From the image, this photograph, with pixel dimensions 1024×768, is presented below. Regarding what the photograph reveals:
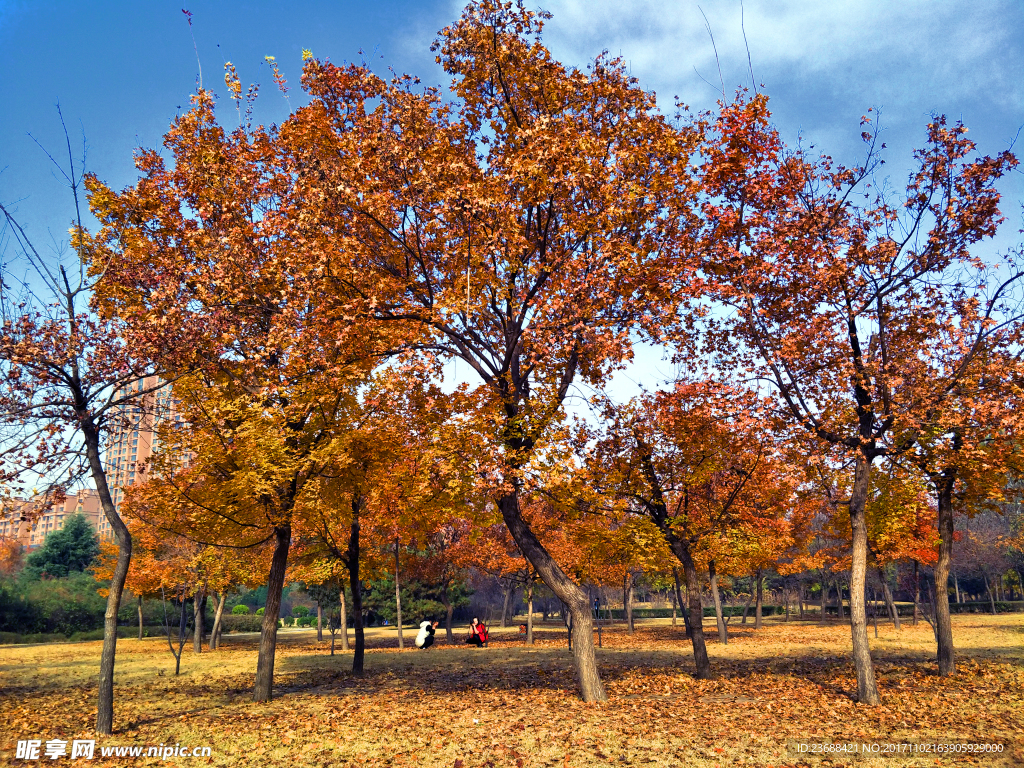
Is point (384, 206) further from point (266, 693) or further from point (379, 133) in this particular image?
point (266, 693)

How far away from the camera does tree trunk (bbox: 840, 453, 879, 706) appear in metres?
11.2

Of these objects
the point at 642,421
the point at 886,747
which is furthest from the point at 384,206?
the point at 886,747

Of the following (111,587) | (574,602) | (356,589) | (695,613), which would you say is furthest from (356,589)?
(695,613)

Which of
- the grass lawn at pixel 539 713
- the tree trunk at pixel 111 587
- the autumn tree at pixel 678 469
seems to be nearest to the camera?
the grass lawn at pixel 539 713

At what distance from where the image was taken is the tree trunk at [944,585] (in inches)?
558

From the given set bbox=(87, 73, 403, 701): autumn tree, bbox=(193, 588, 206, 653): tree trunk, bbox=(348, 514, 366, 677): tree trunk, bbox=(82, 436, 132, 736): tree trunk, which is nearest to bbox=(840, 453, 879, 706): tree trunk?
bbox=(87, 73, 403, 701): autumn tree

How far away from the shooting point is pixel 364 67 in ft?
41.6

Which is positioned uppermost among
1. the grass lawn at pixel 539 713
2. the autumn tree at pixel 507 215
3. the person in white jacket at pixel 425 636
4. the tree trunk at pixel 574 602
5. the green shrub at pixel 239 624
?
the autumn tree at pixel 507 215

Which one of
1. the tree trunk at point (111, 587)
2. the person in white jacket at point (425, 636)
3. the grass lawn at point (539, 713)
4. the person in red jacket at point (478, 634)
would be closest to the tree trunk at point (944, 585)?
the grass lawn at point (539, 713)

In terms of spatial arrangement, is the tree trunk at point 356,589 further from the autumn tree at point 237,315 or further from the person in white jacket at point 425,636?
the person in white jacket at point 425,636

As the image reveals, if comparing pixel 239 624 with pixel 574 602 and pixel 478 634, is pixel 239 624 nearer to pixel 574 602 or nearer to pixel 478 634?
pixel 478 634

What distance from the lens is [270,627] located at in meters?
13.8

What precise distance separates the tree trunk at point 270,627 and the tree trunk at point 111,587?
3.56 meters

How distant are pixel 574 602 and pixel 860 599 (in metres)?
5.48
